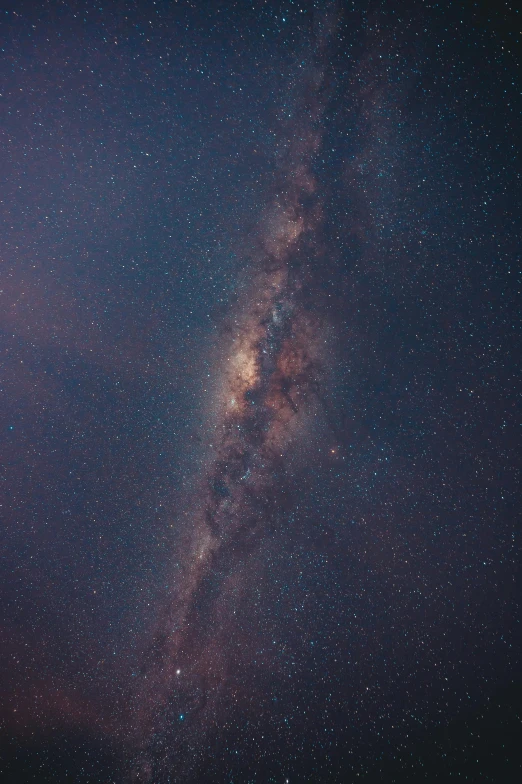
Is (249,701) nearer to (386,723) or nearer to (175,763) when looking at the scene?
(175,763)

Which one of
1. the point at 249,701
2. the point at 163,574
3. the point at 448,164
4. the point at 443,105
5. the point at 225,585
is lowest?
the point at 249,701

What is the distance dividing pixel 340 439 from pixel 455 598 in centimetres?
132

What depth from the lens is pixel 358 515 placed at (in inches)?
91.4

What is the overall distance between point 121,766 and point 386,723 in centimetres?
213

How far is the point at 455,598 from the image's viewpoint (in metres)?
2.21

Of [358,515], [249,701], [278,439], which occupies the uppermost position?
[278,439]

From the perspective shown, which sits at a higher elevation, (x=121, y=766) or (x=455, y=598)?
(x=121, y=766)

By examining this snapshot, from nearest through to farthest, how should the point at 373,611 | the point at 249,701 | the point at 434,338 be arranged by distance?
the point at 434,338 → the point at 373,611 → the point at 249,701

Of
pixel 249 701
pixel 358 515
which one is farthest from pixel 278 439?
pixel 249 701

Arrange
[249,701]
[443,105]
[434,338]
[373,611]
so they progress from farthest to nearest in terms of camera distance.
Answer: [249,701]
[373,611]
[434,338]
[443,105]

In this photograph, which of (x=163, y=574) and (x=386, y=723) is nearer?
(x=386, y=723)

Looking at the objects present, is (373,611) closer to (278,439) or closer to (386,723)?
(386,723)

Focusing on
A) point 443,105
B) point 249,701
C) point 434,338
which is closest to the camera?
point 443,105

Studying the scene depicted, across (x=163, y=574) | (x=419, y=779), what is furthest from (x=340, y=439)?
(x=419, y=779)
